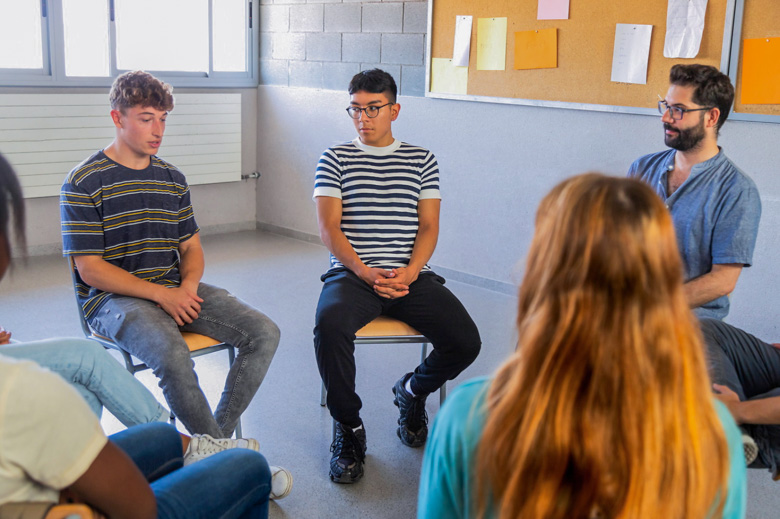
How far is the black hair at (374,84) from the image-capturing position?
2576 mm

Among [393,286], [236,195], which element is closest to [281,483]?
[393,286]

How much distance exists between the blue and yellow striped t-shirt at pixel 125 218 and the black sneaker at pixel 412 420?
33.1 inches

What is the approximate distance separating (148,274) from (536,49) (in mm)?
2392

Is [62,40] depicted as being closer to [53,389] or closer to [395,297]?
[395,297]

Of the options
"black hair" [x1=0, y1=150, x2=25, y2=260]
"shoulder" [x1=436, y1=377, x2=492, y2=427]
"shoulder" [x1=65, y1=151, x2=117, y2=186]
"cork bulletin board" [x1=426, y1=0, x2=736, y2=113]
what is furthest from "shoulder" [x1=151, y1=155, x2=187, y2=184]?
"cork bulletin board" [x1=426, y1=0, x2=736, y2=113]

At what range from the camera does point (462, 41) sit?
4.11m

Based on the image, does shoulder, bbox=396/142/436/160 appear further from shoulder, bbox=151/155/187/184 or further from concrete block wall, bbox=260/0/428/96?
concrete block wall, bbox=260/0/428/96

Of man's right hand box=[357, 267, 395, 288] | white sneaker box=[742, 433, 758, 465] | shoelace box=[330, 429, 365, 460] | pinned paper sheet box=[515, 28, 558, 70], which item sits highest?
pinned paper sheet box=[515, 28, 558, 70]

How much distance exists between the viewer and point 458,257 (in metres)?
4.41

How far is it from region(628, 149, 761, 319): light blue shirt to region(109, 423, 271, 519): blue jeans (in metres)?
1.31

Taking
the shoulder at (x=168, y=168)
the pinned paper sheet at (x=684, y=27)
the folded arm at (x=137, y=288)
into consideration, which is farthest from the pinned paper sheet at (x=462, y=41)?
the folded arm at (x=137, y=288)

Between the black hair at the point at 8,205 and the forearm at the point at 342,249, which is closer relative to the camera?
the black hair at the point at 8,205

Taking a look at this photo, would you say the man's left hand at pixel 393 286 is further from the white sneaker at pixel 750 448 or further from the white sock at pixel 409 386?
the white sneaker at pixel 750 448

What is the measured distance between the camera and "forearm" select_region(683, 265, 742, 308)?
2039mm
